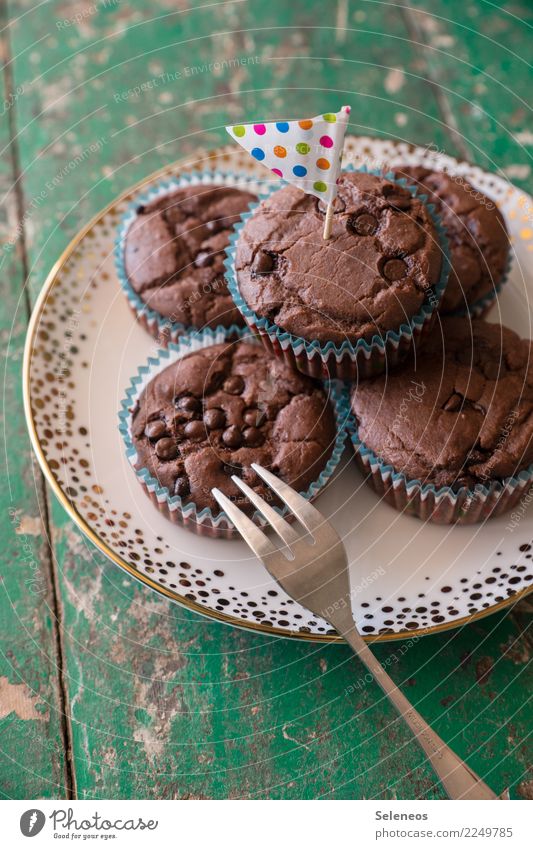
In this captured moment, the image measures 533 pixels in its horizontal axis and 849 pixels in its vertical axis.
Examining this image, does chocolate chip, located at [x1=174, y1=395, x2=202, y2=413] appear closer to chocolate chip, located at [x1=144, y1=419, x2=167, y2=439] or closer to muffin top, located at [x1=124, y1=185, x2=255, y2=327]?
chocolate chip, located at [x1=144, y1=419, x2=167, y2=439]

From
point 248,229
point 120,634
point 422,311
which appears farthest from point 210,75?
point 120,634

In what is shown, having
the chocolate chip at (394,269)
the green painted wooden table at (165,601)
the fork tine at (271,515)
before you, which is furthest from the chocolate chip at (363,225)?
the green painted wooden table at (165,601)

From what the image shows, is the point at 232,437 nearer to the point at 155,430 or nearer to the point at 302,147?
the point at 155,430

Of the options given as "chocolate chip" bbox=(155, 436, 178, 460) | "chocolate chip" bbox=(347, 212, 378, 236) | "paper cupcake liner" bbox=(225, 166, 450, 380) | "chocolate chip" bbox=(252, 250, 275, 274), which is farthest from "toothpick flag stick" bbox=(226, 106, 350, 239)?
"chocolate chip" bbox=(155, 436, 178, 460)

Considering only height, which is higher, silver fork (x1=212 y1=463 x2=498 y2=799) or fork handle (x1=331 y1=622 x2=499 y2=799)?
silver fork (x1=212 y1=463 x2=498 y2=799)

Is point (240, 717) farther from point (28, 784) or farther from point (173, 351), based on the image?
point (173, 351)

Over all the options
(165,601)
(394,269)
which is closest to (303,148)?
(394,269)
